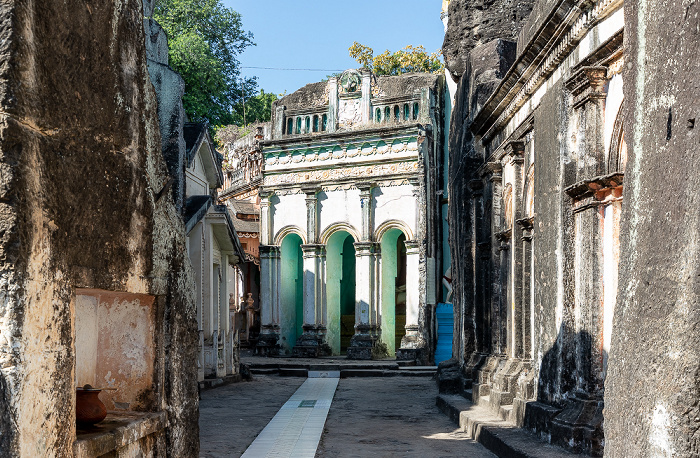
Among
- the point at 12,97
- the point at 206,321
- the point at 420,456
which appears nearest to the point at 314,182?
the point at 206,321

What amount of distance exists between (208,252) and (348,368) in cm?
465

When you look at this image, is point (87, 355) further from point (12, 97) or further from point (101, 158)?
point (12, 97)

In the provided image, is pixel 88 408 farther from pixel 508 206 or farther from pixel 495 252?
pixel 495 252

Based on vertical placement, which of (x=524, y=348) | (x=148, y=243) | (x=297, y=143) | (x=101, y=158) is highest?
(x=297, y=143)

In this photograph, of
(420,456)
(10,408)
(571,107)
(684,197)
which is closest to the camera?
(684,197)

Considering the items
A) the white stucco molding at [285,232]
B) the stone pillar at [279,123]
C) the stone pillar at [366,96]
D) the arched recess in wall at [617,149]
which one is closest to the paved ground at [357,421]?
the arched recess in wall at [617,149]

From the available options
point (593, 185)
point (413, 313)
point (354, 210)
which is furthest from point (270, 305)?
point (593, 185)

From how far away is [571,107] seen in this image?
738cm

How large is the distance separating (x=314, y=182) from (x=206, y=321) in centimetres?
734

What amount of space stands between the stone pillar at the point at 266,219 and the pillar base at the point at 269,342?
7.75ft

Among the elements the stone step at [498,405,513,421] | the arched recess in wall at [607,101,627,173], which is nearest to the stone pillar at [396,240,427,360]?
the stone step at [498,405,513,421]

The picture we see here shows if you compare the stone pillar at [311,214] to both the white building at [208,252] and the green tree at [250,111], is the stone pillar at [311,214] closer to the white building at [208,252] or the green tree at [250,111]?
the white building at [208,252]

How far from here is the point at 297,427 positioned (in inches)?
389

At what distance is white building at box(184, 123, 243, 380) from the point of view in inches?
572
